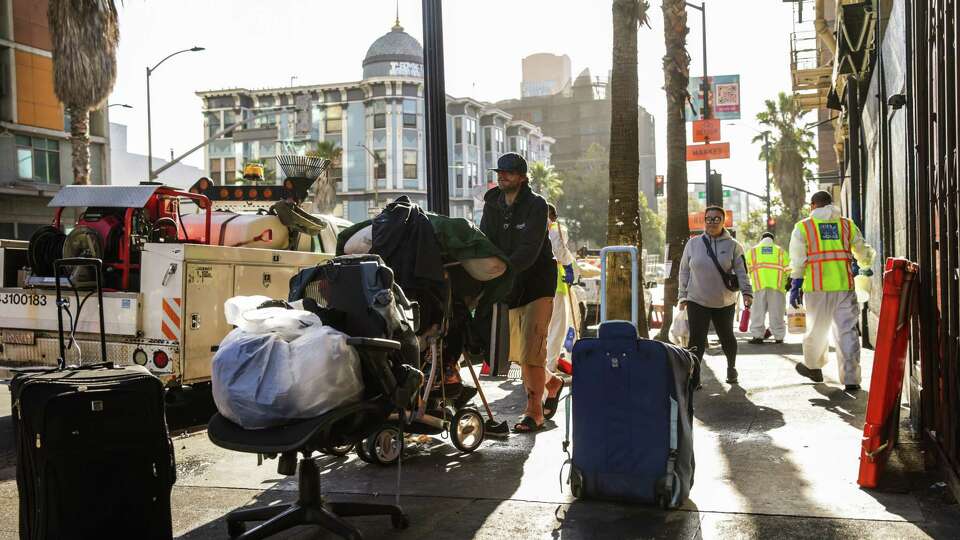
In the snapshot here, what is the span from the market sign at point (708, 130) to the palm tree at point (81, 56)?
55.3ft

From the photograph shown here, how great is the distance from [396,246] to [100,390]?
215cm

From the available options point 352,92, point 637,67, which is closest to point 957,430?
point 637,67

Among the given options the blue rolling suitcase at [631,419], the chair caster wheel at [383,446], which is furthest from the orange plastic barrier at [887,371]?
the chair caster wheel at [383,446]

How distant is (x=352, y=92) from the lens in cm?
7788

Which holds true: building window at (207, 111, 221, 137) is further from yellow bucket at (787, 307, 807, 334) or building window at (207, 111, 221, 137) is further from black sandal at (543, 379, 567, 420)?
black sandal at (543, 379, 567, 420)

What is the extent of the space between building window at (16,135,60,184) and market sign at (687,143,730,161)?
23.0m

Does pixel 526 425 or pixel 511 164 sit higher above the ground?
pixel 511 164

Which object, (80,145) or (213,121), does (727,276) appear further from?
(213,121)

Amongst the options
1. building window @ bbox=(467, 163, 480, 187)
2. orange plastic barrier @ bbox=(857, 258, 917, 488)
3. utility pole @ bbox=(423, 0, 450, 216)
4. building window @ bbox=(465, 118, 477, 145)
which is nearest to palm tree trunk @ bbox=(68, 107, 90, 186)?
utility pole @ bbox=(423, 0, 450, 216)

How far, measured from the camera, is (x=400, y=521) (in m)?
4.63

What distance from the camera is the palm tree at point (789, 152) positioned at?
5656cm

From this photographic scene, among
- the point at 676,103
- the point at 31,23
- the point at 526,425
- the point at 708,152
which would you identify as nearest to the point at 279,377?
the point at 526,425

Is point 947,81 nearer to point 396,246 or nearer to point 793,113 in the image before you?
point 396,246

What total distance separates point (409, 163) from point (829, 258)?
6837 cm
